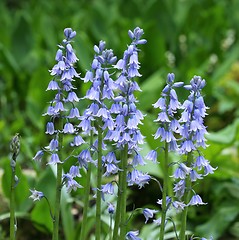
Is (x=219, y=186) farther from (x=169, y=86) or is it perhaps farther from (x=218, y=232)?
(x=169, y=86)

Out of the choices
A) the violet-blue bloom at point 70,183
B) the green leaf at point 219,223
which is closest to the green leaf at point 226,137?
the green leaf at point 219,223

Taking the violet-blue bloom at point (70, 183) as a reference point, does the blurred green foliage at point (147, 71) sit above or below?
above

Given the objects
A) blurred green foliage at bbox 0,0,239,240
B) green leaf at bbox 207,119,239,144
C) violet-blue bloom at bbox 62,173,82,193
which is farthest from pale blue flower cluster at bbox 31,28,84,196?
green leaf at bbox 207,119,239,144

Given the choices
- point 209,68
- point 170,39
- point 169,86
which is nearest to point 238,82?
point 209,68

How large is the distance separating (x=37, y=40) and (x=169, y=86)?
4.86 meters

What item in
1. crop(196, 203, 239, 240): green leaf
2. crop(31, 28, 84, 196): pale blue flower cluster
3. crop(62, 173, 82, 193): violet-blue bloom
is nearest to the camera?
crop(31, 28, 84, 196): pale blue flower cluster

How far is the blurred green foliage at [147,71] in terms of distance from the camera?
4.32 metres

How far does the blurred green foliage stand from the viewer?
432 centimetres

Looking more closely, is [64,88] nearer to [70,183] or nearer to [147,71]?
[70,183]

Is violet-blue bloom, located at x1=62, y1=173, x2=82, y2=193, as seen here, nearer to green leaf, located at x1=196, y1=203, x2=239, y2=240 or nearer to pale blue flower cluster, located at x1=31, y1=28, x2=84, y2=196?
pale blue flower cluster, located at x1=31, y1=28, x2=84, y2=196

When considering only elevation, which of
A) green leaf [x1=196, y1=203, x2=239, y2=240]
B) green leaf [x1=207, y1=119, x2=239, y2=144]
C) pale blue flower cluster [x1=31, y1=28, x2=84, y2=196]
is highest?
green leaf [x1=207, y1=119, x2=239, y2=144]

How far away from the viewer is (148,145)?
4.52m

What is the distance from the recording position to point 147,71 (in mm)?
6742

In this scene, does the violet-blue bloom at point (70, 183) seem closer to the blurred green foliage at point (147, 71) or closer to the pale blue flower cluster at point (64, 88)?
the pale blue flower cluster at point (64, 88)
